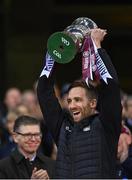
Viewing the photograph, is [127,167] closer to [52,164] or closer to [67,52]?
[52,164]

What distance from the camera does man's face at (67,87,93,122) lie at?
266 inches

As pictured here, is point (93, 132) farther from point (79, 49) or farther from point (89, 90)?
point (79, 49)

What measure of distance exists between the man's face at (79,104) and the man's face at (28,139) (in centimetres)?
151

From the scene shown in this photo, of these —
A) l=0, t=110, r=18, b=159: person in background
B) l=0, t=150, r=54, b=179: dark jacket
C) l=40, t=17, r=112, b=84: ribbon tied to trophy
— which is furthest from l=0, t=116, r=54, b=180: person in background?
l=40, t=17, r=112, b=84: ribbon tied to trophy

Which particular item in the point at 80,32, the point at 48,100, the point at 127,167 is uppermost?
the point at 80,32

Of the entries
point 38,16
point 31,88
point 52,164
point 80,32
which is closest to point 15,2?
point 38,16

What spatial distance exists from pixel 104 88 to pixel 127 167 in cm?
152

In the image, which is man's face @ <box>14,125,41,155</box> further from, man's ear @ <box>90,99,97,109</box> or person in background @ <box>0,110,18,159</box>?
man's ear @ <box>90,99,97,109</box>

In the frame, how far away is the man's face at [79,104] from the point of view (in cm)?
676

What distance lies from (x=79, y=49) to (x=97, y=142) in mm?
764

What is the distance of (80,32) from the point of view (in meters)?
6.73

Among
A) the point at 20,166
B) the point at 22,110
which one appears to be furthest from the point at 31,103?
the point at 20,166

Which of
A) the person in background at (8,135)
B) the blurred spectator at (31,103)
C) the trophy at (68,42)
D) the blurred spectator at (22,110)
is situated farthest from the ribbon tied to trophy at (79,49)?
the blurred spectator at (31,103)

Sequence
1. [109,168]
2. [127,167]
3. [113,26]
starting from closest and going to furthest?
[109,168], [127,167], [113,26]
